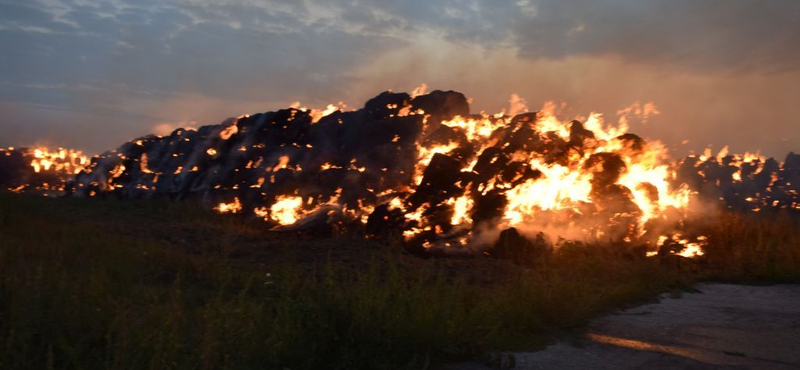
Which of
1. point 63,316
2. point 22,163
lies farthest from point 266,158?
point 22,163

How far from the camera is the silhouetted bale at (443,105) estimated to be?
1595cm

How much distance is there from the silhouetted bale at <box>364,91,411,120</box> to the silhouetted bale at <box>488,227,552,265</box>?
606 cm

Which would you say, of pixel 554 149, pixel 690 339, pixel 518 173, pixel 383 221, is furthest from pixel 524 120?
pixel 690 339

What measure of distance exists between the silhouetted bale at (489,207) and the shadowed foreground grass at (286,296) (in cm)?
106

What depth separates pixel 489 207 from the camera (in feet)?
39.9

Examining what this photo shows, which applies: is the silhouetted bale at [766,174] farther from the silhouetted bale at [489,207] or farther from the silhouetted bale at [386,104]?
the silhouetted bale at [489,207]

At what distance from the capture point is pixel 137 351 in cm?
441

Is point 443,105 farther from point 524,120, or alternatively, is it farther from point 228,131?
point 228,131

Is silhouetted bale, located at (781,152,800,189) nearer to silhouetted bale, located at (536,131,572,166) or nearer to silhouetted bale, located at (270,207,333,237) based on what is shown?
silhouetted bale, located at (536,131,572,166)

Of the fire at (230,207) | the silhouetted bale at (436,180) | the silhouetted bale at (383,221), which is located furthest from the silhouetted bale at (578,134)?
the fire at (230,207)

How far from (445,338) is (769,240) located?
29.1 ft

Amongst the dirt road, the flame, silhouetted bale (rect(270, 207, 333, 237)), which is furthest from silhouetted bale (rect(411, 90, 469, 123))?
the dirt road

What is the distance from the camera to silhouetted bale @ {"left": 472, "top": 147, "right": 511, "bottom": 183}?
12539mm

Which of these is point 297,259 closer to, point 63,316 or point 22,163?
point 63,316
